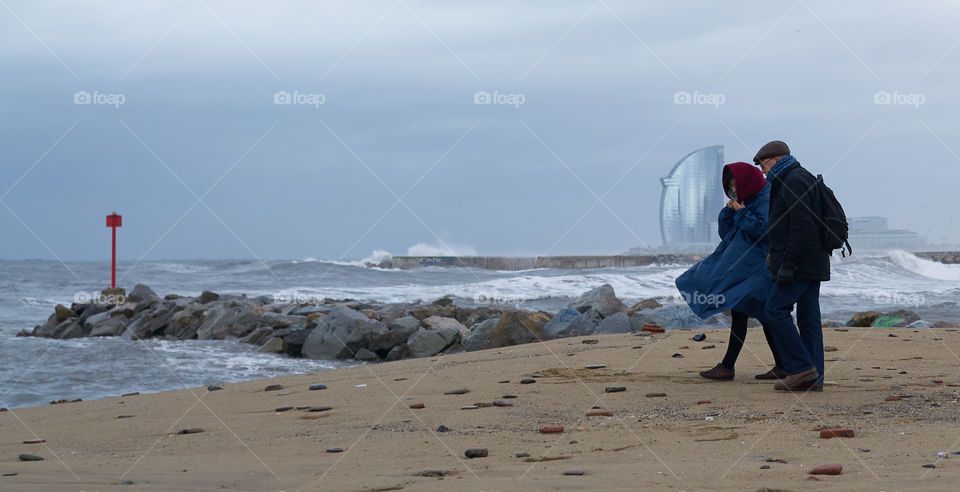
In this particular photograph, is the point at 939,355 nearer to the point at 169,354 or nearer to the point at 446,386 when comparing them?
the point at 446,386

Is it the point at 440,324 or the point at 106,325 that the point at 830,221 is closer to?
the point at 440,324

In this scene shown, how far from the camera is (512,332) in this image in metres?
10.2

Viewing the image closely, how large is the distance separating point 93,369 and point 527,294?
14.4 meters

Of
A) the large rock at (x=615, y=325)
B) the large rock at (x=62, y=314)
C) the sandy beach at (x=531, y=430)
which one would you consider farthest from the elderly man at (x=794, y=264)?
the large rock at (x=62, y=314)

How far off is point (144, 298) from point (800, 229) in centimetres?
1693

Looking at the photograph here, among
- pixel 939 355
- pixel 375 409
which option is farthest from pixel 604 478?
pixel 939 355

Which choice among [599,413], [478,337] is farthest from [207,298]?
[599,413]

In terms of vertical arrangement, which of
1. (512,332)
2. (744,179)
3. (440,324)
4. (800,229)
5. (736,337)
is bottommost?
(440,324)

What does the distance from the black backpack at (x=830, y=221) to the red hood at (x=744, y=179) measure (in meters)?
0.58

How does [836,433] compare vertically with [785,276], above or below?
below

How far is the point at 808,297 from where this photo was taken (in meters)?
5.16

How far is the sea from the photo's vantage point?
9302 mm

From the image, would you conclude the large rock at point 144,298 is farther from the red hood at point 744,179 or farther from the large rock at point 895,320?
the red hood at point 744,179

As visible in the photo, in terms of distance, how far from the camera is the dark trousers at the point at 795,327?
509 cm
